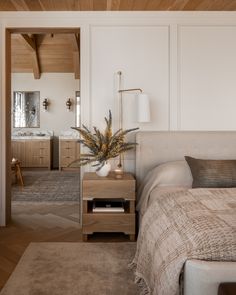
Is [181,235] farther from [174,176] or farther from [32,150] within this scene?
[32,150]

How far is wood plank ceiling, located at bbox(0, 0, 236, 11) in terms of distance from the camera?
315 centimetres

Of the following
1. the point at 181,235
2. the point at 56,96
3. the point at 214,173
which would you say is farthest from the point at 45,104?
the point at 181,235

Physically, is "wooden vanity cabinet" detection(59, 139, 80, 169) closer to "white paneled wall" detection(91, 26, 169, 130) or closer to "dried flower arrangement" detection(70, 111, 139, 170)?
"white paneled wall" detection(91, 26, 169, 130)

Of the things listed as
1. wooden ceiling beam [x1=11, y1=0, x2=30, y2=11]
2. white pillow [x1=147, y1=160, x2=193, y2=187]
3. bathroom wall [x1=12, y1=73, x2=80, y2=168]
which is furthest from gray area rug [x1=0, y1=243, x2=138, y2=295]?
bathroom wall [x1=12, y1=73, x2=80, y2=168]

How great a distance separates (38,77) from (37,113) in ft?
3.22

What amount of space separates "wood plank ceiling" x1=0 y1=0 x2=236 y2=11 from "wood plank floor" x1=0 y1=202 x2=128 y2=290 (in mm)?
2402

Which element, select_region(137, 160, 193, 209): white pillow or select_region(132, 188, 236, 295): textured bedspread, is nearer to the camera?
select_region(132, 188, 236, 295): textured bedspread

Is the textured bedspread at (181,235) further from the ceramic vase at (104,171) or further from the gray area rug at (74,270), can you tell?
the ceramic vase at (104,171)

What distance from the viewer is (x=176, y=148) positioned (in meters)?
3.36

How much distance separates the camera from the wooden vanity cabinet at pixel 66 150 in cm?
796

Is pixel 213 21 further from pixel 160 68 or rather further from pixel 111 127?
pixel 111 127

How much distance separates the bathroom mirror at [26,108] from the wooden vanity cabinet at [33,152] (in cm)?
78

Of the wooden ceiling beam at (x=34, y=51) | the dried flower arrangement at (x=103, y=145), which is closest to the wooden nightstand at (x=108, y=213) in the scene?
the dried flower arrangement at (x=103, y=145)

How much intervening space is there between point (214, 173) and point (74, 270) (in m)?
1.47
